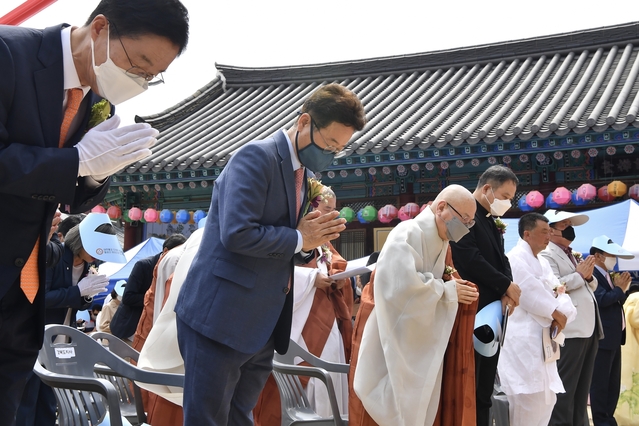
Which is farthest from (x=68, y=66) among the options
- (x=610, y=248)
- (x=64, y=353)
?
(x=610, y=248)

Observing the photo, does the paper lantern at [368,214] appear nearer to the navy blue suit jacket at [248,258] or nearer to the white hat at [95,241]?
the white hat at [95,241]

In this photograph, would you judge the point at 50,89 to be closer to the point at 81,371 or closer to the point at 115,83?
the point at 115,83

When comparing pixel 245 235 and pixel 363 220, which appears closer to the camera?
pixel 245 235

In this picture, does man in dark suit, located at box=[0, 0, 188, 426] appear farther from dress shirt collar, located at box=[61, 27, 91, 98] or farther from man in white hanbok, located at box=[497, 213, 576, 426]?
man in white hanbok, located at box=[497, 213, 576, 426]

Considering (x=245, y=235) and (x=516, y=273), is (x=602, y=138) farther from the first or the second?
(x=245, y=235)

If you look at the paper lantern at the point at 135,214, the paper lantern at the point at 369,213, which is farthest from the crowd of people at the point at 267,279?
the paper lantern at the point at 135,214

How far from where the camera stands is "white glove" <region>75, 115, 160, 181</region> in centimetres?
176

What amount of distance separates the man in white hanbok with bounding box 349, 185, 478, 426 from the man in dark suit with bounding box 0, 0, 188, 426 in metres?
2.04

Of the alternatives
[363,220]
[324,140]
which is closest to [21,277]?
[324,140]

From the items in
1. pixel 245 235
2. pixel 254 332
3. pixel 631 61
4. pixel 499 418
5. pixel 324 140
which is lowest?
pixel 499 418

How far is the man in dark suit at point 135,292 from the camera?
5496mm

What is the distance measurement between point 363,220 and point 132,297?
4800mm

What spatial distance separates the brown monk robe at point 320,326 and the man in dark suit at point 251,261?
1.37 metres

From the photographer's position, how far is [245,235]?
8.03 feet
